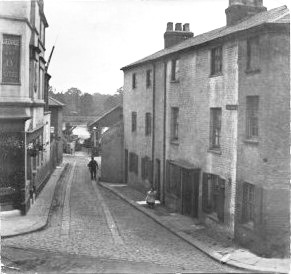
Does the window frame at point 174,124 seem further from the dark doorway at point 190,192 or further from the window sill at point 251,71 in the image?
the window sill at point 251,71

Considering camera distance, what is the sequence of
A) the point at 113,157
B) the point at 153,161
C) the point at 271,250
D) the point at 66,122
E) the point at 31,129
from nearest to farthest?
the point at 271,250 → the point at 31,129 → the point at 153,161 → the point at 113,157 → the point at 66,122

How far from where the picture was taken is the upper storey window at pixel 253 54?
580 inches

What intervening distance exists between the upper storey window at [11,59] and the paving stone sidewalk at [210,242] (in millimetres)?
8068

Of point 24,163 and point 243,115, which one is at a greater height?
point 243,115

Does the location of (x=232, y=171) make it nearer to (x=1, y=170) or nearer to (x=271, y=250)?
(x=271, y=250)

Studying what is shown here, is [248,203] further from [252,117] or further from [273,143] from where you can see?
[252,117]

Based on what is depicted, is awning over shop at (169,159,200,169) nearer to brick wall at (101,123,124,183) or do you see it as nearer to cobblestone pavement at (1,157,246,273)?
cobblestone pavement at (1,157,246,273)

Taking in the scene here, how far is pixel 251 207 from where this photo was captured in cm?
1527

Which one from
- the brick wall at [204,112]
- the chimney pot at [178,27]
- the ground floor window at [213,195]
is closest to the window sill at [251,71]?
the brick wall at [204,112]

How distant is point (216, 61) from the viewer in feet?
59.5

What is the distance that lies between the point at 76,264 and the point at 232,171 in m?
6.33

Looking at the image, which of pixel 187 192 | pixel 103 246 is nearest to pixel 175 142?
pixel 187 192

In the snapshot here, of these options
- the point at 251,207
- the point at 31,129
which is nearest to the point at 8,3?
the point at 31,129

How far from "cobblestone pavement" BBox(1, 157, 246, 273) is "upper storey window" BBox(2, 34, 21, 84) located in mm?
5681
